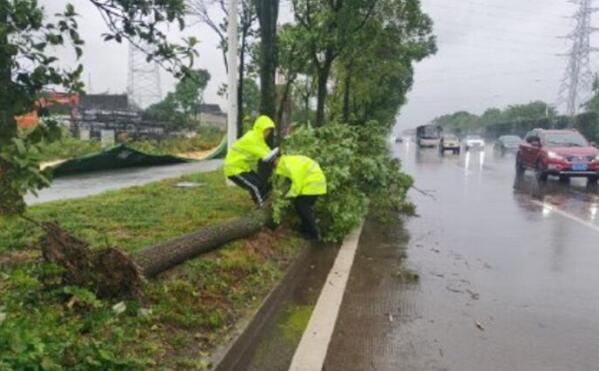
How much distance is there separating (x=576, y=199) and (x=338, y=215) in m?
8.62

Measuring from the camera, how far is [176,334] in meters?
4.16

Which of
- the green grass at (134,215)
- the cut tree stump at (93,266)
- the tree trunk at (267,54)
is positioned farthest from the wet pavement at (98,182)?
the cut tree stump at (93,266)

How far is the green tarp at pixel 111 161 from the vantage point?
1653 centimetres

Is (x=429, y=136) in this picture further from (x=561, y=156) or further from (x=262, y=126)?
(x=262, y=126)

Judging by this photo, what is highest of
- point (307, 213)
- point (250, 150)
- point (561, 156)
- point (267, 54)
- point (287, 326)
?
point (267, 54)

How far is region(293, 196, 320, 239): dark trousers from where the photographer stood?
793 cm

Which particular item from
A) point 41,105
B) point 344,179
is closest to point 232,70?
point 344,179

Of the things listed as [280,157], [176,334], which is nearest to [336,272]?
[280,157]

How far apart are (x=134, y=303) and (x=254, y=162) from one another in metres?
4.49

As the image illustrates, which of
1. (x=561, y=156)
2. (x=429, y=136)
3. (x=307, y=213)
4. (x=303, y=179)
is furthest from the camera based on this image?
(x=429, y=136)

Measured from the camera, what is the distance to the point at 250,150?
28.5 feet

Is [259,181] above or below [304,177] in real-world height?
below

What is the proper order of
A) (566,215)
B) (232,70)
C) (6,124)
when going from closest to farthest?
(6,124), (566,215), (232,70)

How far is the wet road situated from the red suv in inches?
313
